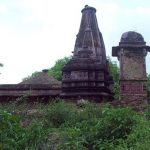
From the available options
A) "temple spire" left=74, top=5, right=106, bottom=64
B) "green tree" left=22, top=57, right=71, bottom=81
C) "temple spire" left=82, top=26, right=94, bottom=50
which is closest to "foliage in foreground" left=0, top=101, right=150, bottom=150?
"temple spire" left=82, top=26, right=94, bottom=50

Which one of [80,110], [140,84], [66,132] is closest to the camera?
[66,132]

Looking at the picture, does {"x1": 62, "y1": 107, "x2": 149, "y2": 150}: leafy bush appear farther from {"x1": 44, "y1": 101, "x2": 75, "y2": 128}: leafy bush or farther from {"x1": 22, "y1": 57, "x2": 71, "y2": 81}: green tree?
{"x1": 22, "y1": 57, "x2": 71, "y2": 81}: green tree

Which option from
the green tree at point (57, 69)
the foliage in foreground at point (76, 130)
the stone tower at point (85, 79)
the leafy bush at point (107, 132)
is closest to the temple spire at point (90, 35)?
the stone tower at point (85, 79)

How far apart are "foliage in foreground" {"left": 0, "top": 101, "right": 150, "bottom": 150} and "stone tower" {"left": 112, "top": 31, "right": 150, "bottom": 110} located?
36.2 inches

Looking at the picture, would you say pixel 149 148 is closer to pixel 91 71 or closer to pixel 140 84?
pixel 140 84

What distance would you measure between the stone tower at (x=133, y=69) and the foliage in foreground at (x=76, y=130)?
919 mm

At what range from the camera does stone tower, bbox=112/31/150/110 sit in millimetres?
8820

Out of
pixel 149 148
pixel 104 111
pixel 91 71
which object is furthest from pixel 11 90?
pixel 149 148

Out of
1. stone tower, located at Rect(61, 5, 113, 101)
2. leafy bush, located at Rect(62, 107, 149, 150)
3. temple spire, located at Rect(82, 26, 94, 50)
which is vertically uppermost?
temple spire, located at Rect(82, 26, 94, 50)

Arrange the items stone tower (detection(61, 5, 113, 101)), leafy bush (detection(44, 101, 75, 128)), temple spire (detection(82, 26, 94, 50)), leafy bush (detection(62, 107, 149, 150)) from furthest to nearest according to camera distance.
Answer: temple spire (detection(82, 26, 94, 50)) < stone tower (detection(61, 5, 113, 101)) < leafy bush (detection(44, 101, 75, 128)) < leafy bush (detection(62, 107, 149, 150))

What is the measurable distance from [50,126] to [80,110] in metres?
0.95

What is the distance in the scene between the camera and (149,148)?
529 centimetres

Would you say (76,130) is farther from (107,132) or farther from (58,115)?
(58,115)

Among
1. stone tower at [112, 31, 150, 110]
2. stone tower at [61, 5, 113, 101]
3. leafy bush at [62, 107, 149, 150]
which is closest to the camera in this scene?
leafy bush at [62, 107, 149, 150]
